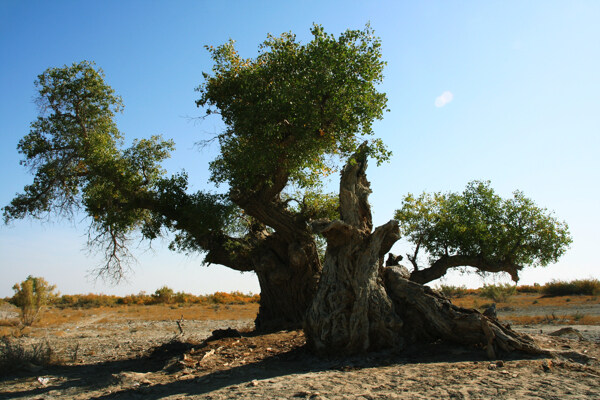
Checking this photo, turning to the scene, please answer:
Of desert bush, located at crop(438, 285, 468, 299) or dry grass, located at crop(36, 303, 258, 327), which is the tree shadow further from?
desert bush, located at crop(438, 285, 468, 299)

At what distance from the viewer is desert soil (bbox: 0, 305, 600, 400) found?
675cm

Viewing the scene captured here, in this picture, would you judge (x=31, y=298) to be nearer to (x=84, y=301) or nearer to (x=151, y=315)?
(x=151, y=315)

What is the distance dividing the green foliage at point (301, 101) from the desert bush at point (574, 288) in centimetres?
3390

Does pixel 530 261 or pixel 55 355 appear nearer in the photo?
pixel 55 355

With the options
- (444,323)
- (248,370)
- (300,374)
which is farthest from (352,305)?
(248,370)

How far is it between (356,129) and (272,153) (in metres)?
2.54

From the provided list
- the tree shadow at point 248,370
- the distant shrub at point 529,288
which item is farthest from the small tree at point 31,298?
the distant shrub at point 529,288

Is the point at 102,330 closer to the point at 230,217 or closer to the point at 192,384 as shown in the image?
the point at 230,217

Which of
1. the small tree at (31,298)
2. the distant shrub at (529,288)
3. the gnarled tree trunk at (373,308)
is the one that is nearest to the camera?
the gnarled tree trunk at (373,308)

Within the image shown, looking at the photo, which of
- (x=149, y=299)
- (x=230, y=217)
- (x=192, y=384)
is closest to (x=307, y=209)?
(x=230, y=217)

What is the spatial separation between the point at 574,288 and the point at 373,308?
34.9 metres

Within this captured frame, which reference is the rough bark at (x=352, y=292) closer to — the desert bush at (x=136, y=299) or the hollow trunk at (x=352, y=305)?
the hollow trunk at (x=352, y=305)

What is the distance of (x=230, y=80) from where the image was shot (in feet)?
42.8

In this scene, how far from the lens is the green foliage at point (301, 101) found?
→ 1118 cm
